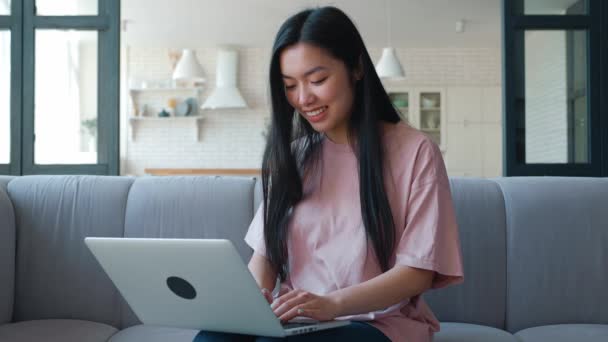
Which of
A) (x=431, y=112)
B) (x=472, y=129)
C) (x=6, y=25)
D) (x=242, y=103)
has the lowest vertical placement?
(x=472, y=129)

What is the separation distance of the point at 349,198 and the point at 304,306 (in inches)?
15.0

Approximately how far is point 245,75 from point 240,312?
9.81 m

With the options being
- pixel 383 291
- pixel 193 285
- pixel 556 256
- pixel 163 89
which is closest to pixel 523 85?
pixel 556 256

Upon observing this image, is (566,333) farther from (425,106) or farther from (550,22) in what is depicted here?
(425,106)

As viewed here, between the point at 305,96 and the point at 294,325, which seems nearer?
the point at 294,325

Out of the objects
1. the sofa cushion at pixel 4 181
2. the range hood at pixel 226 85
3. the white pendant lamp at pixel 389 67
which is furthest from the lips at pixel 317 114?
the range hood at pixel 226 85

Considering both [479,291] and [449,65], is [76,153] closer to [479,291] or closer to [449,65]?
[479,291]

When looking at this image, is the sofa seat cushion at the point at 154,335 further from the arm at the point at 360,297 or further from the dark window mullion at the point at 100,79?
the dark window mullion at the point at 100,79

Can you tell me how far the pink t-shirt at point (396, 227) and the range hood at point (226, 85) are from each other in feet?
29.1

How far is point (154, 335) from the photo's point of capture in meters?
2.17

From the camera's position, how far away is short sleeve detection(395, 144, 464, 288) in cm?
155

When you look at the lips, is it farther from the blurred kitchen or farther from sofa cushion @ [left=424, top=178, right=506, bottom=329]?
the blurred kitchen

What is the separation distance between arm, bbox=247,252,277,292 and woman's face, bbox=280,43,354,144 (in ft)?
1.16

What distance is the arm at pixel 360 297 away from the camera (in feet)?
4.57
